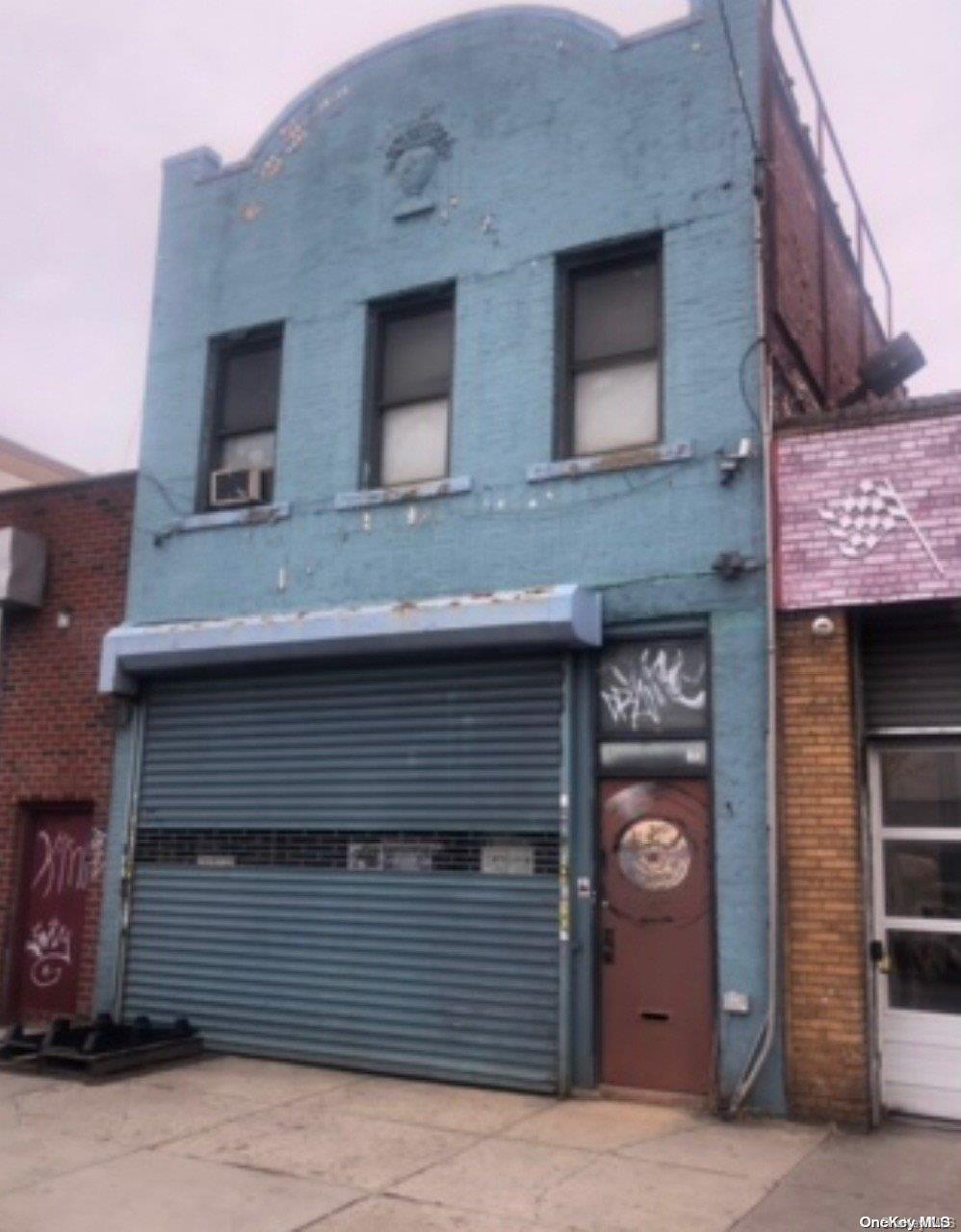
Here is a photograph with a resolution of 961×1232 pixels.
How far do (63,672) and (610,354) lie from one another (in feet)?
20.8

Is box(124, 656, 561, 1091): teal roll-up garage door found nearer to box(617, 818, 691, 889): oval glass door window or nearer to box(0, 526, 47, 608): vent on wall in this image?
box(617, 818, 691, 889): oval glass door window

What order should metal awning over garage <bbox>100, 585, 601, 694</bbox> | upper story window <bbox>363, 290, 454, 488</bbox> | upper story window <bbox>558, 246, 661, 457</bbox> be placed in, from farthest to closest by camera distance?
upper story window <bbox>363, 290, 454, 488</bbox> < upper story window <bbox>558, 246, 661, 457</bbox> < metal awning over garage <bbox>100, 585, 601, 694</bbox>

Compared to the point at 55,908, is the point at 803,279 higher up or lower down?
higher up

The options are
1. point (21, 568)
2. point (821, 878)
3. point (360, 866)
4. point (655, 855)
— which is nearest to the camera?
point (821, 878)

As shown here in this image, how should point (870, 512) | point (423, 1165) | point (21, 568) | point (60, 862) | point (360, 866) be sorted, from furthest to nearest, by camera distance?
point (21, 568) < point (60, 862) < point (360, 866) < point (870, 512) < point (423, 1165)

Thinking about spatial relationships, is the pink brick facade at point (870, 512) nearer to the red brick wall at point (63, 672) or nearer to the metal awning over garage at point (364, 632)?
the metal awning over garage at point (364, 632)

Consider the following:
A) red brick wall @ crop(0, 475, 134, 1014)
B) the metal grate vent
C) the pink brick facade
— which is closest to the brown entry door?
the metal grate vent

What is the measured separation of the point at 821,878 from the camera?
8.21 m

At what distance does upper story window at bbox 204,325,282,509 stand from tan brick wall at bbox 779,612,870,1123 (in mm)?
5436

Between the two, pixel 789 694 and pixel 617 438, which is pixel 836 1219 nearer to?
pixel 789 694

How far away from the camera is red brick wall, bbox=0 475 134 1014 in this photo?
11773 mm

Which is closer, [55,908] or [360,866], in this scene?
[360,866]

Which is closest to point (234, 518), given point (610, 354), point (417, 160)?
point (417, 160)

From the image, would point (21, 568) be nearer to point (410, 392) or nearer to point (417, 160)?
point (410, 392)
